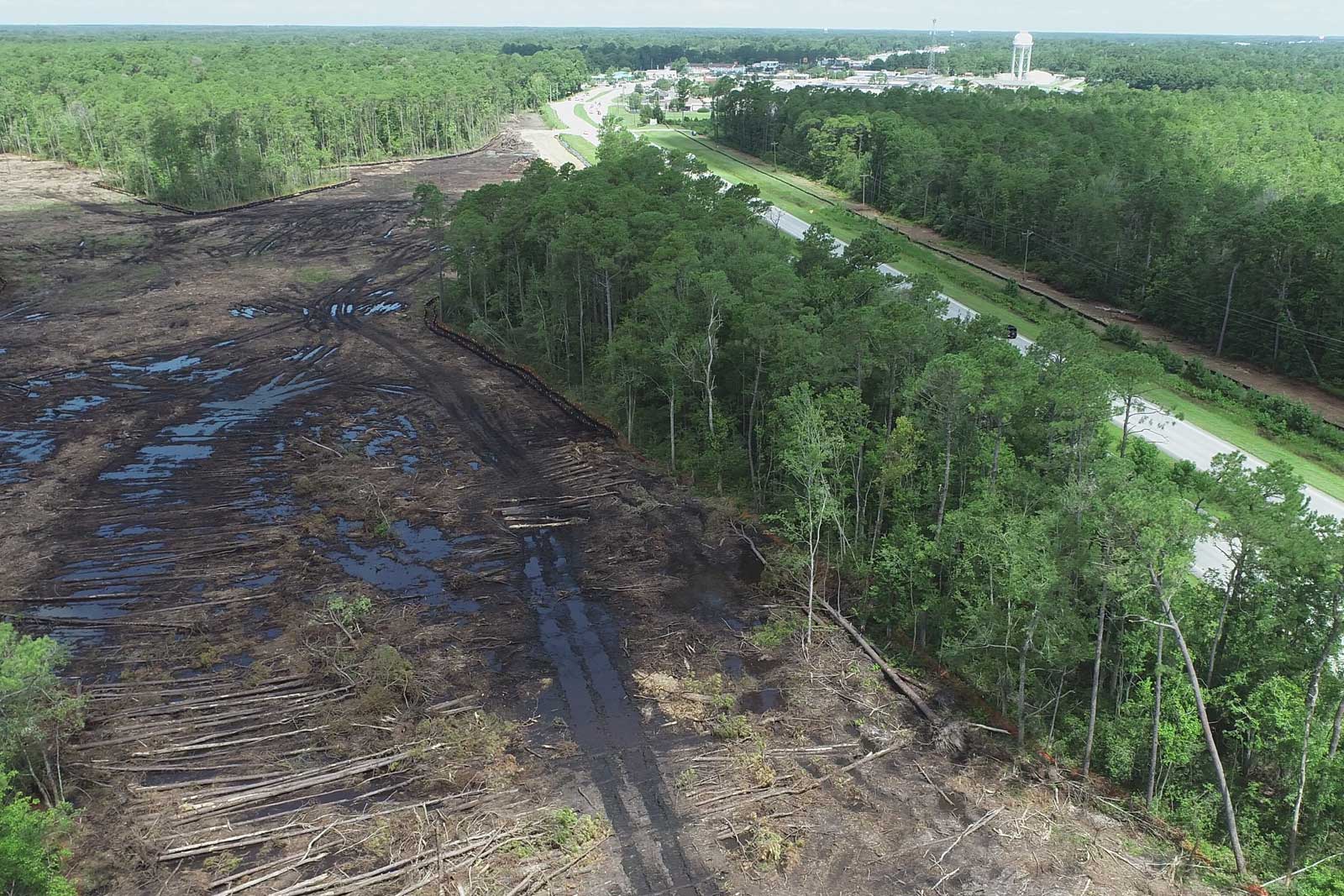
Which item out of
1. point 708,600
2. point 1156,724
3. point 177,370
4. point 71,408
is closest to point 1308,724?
point 1156,724

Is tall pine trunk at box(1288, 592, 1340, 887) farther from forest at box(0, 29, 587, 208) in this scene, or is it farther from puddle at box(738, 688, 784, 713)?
forest at box(0, 29, 587, 208)

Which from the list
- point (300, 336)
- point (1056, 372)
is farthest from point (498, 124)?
point (1056, 372)

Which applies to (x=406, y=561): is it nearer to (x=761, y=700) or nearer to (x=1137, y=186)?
(x=761, y=700)

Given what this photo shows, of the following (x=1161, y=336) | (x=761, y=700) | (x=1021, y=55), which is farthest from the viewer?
(x=1021, y=55)

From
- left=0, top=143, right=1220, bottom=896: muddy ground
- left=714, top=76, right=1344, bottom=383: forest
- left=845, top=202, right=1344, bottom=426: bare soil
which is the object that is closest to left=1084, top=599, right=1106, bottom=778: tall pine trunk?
left=0, top=143, right=1220, bottom=896: muddy ground

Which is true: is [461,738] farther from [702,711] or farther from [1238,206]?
[1238,206]
